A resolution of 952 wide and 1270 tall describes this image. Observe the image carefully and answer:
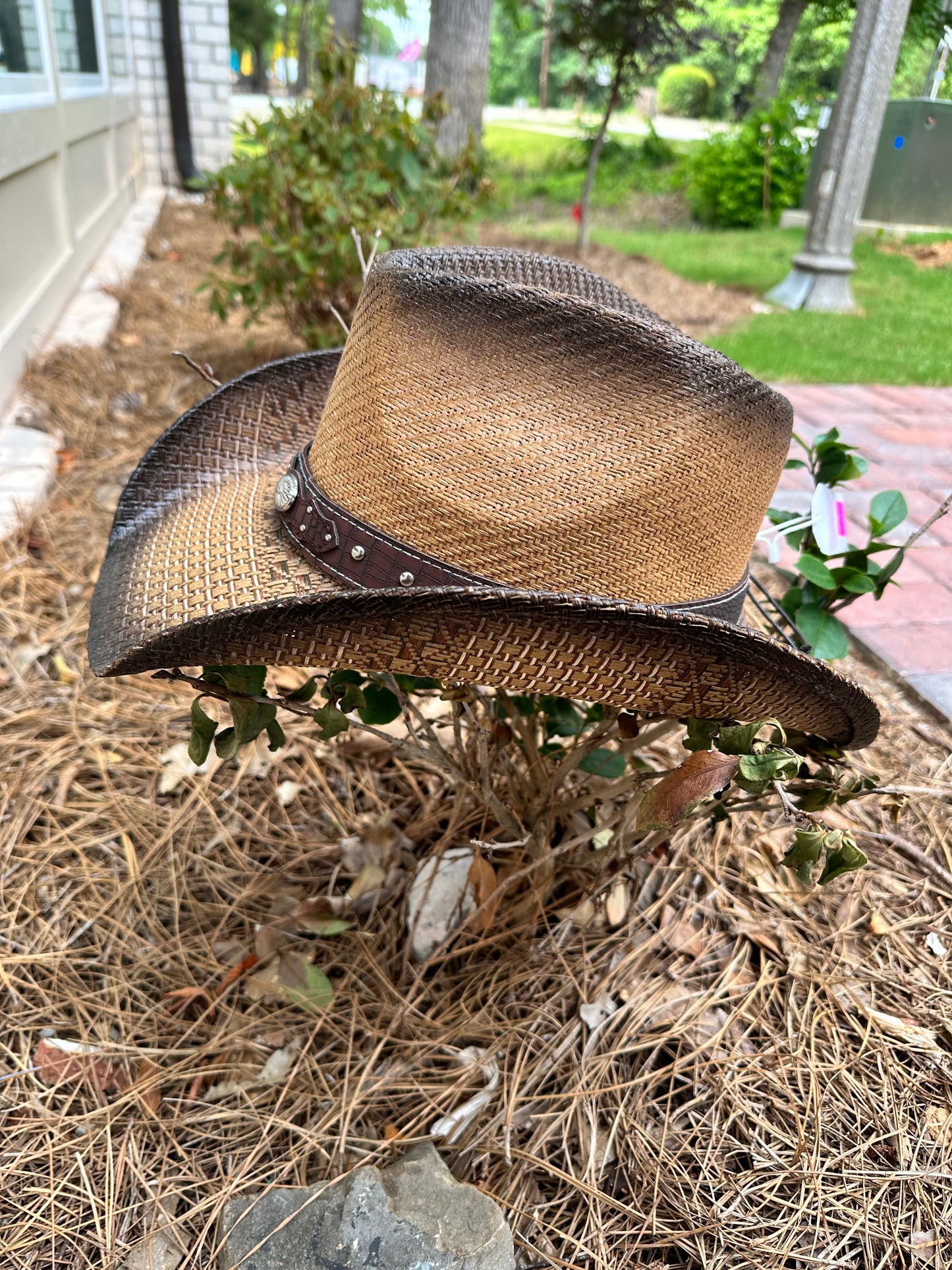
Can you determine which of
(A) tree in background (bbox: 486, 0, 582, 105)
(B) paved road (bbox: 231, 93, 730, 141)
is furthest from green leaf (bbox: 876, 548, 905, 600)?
(A) tree in background (bbox: 486, 0, 582, 105)

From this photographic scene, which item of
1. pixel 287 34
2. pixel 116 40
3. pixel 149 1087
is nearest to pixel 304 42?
pixel 287 34

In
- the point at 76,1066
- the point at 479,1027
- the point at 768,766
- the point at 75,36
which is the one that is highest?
the point at 75,36

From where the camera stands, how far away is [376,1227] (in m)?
1.15

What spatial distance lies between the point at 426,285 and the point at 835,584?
87 cm

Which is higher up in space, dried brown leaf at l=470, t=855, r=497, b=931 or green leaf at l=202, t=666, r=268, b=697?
green leaf at l=202, t=666, r=268, b=697

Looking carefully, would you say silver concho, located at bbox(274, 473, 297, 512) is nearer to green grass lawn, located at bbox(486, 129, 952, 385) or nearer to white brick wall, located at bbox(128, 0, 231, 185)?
green grass lawn, located at bbox(486, 129, 952, 385)

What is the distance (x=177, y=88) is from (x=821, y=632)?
1045 cm

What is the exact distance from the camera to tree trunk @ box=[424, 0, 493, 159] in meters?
6.91

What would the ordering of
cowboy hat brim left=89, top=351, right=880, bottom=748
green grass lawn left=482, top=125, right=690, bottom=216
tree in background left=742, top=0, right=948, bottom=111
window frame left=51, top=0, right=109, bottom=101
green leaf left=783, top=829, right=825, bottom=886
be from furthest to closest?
green grass lawn left=482, top=125, right=690, bottom=216 < tree in background left=742, top=0, right=948, bottom=111 < window frame left=51, top=0, right=109, bottom=101 < green leaf left=783, top=829, right=825, bottom=886 < cowboy hat brim left=89, top=351, right=880, bottom=748

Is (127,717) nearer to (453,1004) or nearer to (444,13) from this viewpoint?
(453,1004)

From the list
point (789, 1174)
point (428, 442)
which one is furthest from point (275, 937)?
point (428, 442)

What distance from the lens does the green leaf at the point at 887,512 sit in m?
1.60

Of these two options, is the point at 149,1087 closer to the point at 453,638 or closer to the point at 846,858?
the point at 453,638

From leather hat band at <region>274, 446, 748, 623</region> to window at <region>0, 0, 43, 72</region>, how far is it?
4066mm
